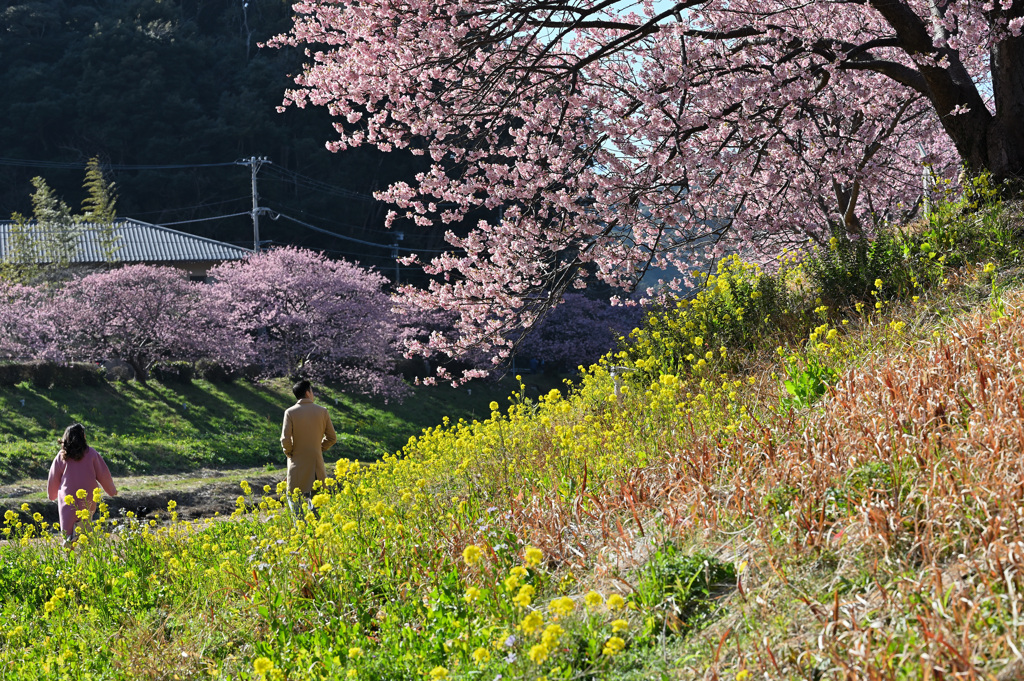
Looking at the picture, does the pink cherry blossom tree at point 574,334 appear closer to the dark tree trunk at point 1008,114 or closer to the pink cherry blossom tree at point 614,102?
the pink cherry blossom tree at point 614,102

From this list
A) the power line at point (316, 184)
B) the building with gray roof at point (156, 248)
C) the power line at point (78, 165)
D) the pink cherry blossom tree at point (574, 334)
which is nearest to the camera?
the building with gray roof at point (156, 248)

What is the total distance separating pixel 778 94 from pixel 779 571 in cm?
611

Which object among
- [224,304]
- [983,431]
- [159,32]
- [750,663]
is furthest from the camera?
[159,32]

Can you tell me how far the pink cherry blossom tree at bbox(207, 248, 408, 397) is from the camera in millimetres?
25797

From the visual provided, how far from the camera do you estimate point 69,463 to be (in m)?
8.20

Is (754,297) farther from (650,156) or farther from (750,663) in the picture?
(750,663)

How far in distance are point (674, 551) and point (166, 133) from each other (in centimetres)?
4697

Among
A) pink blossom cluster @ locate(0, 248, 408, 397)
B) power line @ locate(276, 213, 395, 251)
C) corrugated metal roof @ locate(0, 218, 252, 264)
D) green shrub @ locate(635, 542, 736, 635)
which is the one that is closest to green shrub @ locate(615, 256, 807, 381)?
green shrub @ locate(635, 542, 736, 635)

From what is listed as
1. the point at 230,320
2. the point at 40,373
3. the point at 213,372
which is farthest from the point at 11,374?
the point at 230,320

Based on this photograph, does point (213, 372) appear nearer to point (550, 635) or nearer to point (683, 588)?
point (683, 588)

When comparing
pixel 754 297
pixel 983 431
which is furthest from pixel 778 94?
pixel 983 431

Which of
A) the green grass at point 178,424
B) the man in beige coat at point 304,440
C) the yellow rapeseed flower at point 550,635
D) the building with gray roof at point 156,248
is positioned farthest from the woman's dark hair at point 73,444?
the building with gray roof at point 156,248

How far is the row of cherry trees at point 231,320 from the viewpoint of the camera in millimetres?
22984

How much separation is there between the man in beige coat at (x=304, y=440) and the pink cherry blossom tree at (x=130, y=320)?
16522mm
